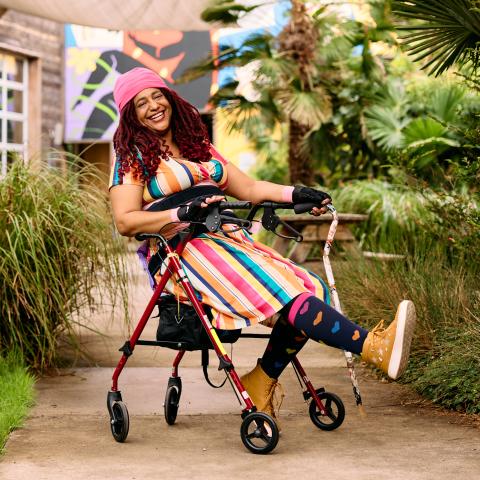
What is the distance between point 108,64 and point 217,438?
1418cm

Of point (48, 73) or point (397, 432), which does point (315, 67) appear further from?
point (397, 432)

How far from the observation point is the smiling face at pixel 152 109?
165 inches

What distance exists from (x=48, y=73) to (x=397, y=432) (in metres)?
13.4

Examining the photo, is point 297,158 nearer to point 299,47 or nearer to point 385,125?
point 385,125

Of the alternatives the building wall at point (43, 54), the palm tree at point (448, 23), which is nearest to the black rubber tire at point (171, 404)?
the palm tree at point (448, 23)

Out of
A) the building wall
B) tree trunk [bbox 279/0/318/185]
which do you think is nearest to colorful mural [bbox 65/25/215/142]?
the building wall

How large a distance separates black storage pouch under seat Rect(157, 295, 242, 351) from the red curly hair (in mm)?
612

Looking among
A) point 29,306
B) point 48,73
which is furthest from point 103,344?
point 48,73

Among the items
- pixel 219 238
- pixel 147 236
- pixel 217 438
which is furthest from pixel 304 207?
pixel 217 438

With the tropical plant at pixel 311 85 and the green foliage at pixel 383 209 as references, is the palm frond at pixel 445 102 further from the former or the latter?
the green foliage at pixel 383 209

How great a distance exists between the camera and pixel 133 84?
4.19 m

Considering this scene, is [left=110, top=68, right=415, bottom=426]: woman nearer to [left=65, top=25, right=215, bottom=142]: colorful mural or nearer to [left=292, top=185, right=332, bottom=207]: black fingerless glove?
[left=292, top=185, right=332, bottom=207]: black fingerless glove

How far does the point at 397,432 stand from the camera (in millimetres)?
3947

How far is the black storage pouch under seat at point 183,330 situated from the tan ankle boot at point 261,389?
20 cm
